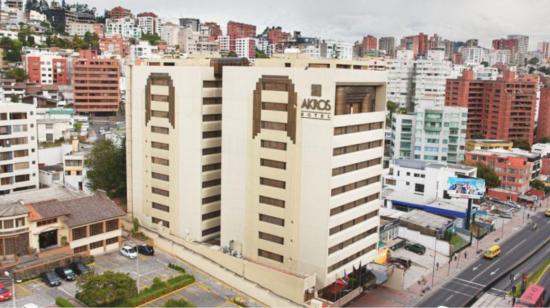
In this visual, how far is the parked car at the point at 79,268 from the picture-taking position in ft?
169

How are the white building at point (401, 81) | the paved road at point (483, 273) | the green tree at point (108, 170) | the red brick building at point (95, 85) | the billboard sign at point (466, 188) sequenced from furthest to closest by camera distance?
1. the white building at point (401, 81)
2. the red brick building at point (95, 85)
3. the billboard sign at point (466, 188)
4. the green tree at point (108, 170)
5. the paved road at point (483, 273)

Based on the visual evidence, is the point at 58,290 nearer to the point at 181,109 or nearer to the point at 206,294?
the point at 206,294

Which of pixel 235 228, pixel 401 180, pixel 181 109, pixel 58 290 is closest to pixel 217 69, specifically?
pixel 181 109

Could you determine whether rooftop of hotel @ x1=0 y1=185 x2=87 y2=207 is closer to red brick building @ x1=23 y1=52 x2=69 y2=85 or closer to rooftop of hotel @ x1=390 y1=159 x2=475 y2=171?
rooftop of hotel @ x1=390 y1=159 x2=475 y2=171

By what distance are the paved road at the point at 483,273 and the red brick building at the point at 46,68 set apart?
130 m

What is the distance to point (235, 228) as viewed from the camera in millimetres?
56219

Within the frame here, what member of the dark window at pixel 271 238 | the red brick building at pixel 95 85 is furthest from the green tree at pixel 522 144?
the red brick building at pixel 95 85

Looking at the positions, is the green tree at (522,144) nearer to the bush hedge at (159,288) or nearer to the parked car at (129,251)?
the bush hedge at (159,288)

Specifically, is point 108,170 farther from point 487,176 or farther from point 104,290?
point 487,176

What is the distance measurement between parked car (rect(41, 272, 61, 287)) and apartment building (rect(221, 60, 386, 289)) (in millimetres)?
17373

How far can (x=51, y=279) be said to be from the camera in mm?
49062

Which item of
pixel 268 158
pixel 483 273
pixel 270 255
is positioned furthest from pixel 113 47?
pixel 483 273

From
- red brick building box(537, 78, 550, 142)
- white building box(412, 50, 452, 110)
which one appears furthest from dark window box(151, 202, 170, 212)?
red brick building box(537, 78, 550, 142)

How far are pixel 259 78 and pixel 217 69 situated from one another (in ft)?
28.1
